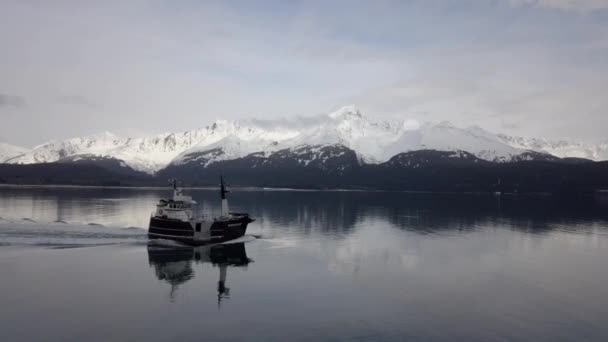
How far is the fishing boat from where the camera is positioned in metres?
64.4

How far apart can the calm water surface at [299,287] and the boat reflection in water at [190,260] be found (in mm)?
191

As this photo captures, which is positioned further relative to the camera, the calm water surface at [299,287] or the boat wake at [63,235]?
the boat wake at [63,235]

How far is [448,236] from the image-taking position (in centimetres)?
7775

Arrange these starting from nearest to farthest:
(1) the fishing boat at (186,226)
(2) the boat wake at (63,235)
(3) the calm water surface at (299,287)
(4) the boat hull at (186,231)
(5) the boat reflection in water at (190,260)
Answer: (3) the calm water surface at (299,287) < (5) the boat reflection in water at (190,260) < (2) the boat wake at (63,235) < (4) the boat hull at (186,231) < (1) the fishing boat at (186,226)

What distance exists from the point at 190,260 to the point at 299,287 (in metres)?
18.3

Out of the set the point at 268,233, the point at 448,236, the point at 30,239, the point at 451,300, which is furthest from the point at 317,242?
the point at 30,239

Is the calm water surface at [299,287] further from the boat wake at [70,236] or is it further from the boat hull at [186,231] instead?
the boat hull at [186,231]

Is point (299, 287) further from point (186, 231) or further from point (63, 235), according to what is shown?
point (63, 235)

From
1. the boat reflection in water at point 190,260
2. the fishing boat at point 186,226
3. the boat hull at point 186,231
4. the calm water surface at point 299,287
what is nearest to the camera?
the calm water surface at point 299,287

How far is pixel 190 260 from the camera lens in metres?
54.7

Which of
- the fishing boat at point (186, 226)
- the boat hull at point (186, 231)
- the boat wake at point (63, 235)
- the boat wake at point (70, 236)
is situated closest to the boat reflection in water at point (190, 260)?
the boat hull at point (186, 231)

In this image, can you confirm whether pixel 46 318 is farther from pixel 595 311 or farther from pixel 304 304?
pixel 595 311

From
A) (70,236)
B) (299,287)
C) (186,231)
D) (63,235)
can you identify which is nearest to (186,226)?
(186,231)

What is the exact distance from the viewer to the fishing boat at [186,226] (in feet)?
211
